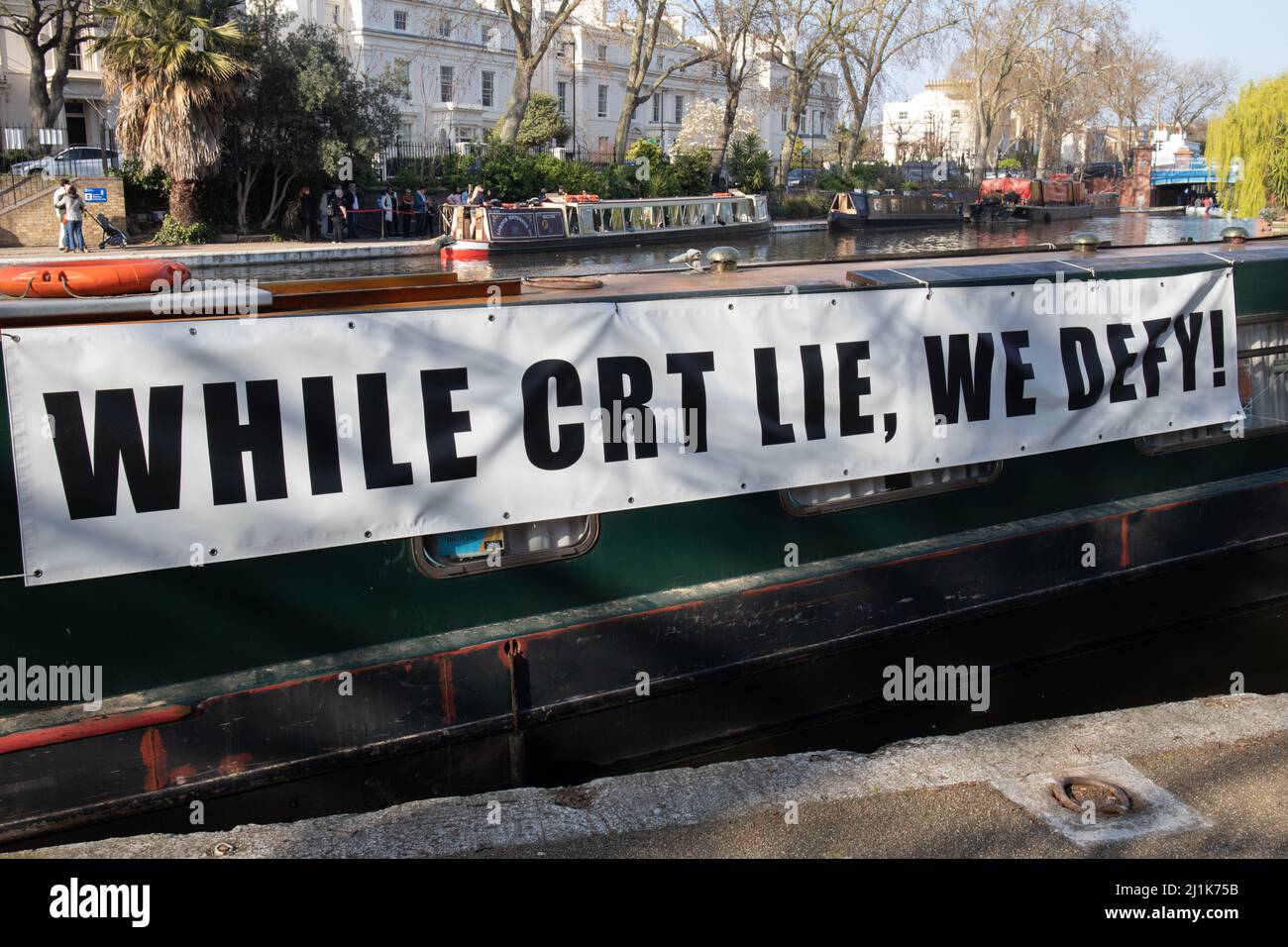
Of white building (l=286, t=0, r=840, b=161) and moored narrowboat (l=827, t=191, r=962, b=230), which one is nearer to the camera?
moored narrowboat (l=827, t=191, r=962, b=230)

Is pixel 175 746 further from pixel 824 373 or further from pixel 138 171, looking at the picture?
pixel 138 171

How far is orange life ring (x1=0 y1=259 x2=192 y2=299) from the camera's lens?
4.70 meters

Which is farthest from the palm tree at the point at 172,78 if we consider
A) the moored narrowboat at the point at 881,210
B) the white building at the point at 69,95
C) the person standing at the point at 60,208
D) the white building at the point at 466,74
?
the moored narrowboat at the point at 881,210

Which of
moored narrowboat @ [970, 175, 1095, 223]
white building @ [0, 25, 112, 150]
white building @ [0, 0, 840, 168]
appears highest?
white building @ [0, 0, 840, 168]

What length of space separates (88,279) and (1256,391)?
6441mm

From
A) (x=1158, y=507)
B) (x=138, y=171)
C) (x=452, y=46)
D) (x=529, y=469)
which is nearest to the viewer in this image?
(x=529, y=469)

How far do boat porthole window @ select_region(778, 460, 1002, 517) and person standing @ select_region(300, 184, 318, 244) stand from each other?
26.7m

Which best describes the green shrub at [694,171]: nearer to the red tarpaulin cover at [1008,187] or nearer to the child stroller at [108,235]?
the red tarpaulin cover at [1008,187]

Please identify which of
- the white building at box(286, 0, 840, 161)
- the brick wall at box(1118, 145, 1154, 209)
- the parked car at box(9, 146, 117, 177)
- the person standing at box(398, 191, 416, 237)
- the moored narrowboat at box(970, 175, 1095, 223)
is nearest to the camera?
the parked car at box(9, 146, 117, 177)

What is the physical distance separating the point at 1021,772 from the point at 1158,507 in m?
3.26

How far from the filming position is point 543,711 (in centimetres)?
504

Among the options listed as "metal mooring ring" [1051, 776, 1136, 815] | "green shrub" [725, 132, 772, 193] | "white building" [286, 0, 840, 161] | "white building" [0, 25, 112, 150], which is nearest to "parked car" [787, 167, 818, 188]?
"green shrub" [725, 132, 772, 193]

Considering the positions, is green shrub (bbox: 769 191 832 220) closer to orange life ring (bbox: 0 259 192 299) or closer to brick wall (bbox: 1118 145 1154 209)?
brick wall (bbox: 1118 145 1154 209)
